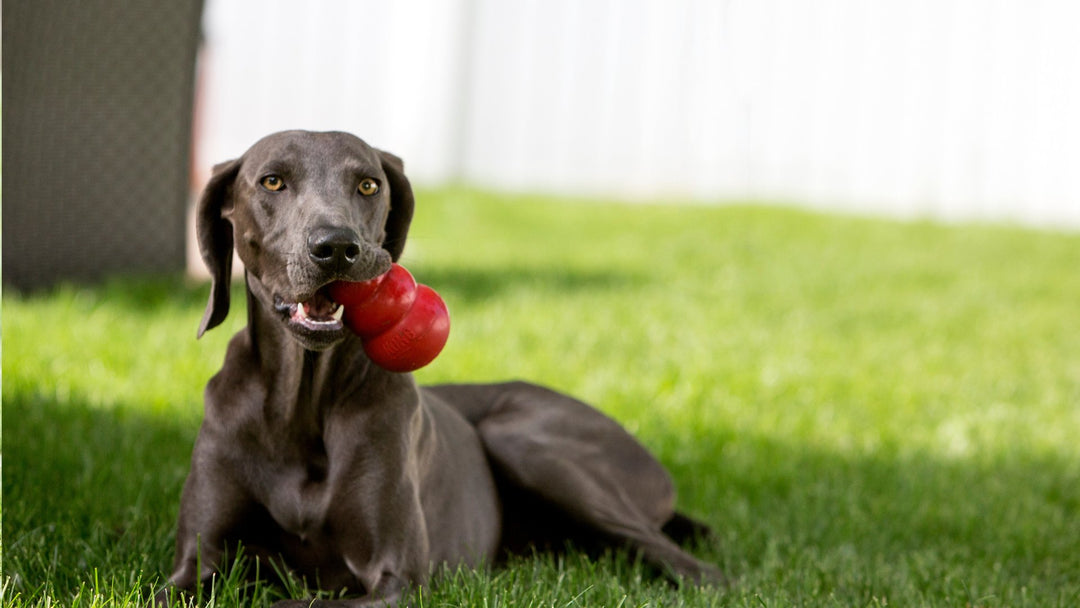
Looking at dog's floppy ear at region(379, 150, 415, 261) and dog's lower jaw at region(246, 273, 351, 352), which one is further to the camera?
dog's floppy ear at region(379, 150, 415, 261)

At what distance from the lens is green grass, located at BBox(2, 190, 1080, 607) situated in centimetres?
354

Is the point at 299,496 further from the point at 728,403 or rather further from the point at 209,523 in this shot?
the point at 728,403

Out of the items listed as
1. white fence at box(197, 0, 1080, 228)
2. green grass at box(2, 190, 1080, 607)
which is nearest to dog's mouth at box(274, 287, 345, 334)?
green grass at box(2, 190, 1080, 607)

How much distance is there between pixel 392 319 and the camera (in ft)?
9.70

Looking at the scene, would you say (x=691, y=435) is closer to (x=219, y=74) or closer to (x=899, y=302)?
(x=899, y=302)

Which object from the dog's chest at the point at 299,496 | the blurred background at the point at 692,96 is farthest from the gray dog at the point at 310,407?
the blurred background at the point at 692,96

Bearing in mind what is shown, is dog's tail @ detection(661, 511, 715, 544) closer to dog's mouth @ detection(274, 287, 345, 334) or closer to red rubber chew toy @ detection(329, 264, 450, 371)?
red rubber chew toy @ detection(329, 264, 450, 371)

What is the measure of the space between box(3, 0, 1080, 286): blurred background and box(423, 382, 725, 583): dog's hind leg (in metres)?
8.52

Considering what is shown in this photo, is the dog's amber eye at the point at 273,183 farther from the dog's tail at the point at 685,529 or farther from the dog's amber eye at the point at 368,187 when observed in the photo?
the dog's tail at the point at 685,529

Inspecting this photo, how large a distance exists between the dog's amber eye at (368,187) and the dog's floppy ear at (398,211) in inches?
7.8

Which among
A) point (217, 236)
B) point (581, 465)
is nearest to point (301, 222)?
point (217, 236)

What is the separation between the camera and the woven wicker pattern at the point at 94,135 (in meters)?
6.61

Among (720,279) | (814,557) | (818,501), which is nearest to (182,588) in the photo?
(814,557)

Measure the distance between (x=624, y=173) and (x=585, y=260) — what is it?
4652 millimetres
